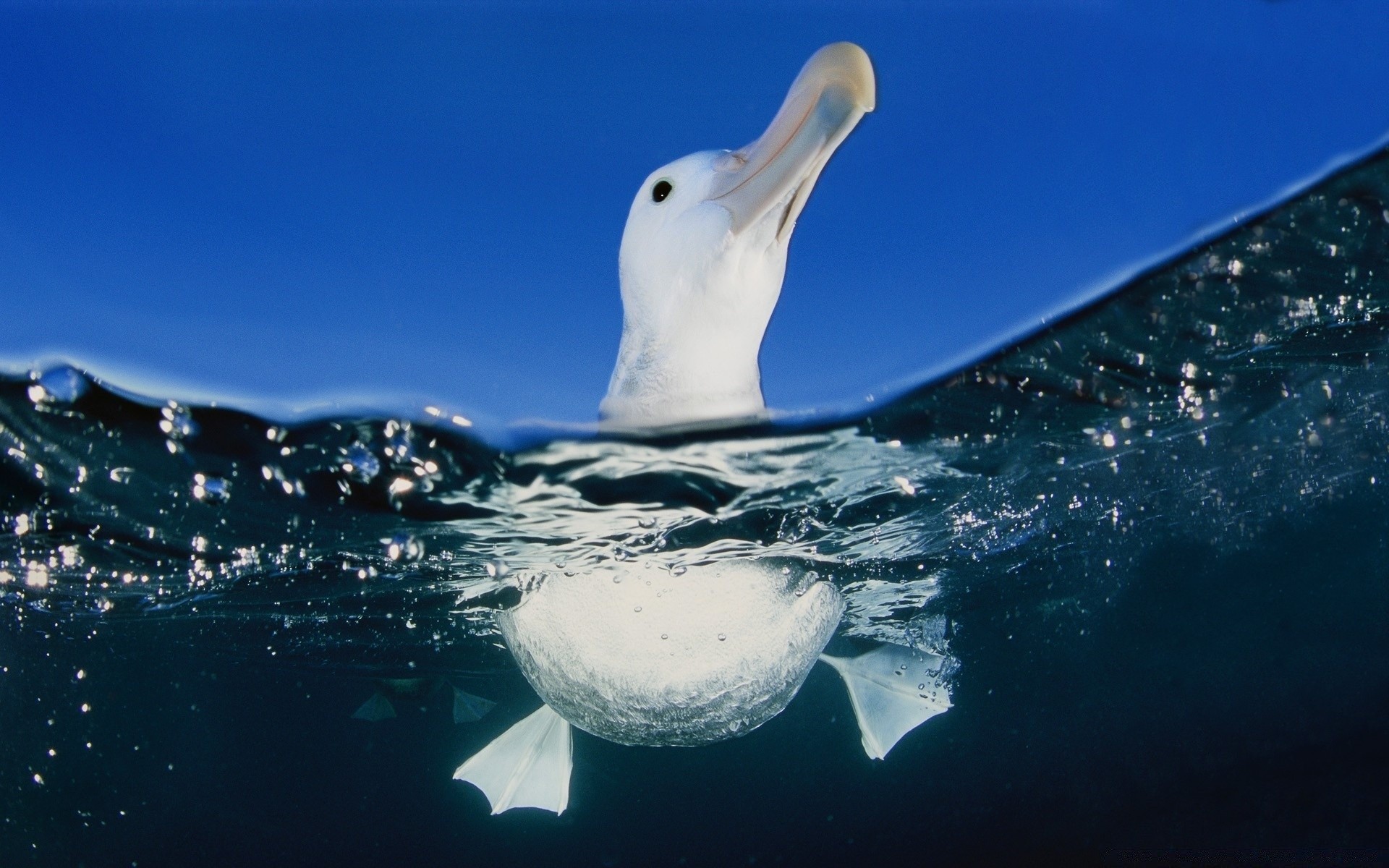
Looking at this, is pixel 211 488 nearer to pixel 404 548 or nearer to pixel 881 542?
pixel 404 548

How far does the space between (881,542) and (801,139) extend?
216 inches

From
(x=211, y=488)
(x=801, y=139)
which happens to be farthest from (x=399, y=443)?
(x=801, y=139)

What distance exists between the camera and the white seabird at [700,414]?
10.9ft

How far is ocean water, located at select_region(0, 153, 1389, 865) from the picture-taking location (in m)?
4.26


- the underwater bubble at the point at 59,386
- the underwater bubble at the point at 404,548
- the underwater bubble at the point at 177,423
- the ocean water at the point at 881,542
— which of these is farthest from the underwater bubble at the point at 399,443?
the underwater bubble at the point at 404,548

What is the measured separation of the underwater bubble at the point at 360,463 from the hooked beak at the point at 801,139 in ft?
7.19

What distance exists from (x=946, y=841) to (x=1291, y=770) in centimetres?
2804

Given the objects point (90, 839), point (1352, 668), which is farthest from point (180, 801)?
point (1352, 668)

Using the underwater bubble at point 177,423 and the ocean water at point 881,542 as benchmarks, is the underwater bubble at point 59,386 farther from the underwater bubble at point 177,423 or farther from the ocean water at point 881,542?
the underwater bubble at point 177,423

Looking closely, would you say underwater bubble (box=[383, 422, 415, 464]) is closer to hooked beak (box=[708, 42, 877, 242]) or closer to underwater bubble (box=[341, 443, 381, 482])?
underwater bubble (box=[341, 443, 381, 482])

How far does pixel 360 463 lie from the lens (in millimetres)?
4156

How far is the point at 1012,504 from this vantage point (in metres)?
8.43

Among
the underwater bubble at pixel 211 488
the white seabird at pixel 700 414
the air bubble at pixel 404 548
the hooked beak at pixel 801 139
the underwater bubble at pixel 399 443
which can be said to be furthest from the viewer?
the air bubble at pixel 404 548

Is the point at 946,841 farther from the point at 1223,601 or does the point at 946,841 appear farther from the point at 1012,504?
the point at 1012,504
